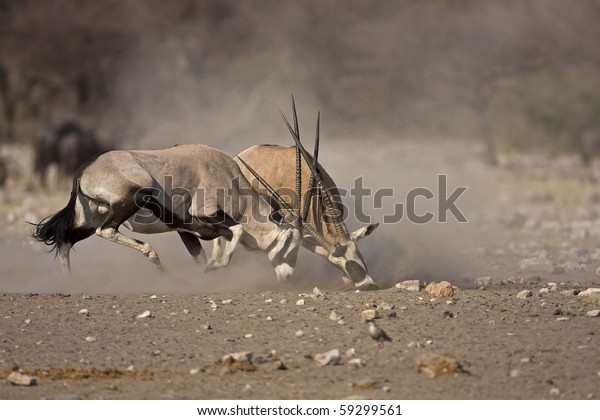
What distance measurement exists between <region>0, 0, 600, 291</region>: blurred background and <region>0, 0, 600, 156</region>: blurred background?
6 cm

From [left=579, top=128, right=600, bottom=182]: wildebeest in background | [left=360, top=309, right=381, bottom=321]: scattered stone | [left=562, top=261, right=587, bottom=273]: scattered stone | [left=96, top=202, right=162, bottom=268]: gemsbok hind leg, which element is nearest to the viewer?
[left=360, top=309, right=381, bottom=321]: scattered stone

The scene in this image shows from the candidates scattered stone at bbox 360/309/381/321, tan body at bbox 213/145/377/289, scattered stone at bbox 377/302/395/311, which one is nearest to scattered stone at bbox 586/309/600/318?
scattered stone at bbox 377/302/395/311

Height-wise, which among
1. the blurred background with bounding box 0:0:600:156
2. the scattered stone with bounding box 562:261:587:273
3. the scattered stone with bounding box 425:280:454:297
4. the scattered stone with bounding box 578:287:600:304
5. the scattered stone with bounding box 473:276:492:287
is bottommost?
the scattered stone with bounding box 578:287:600:304

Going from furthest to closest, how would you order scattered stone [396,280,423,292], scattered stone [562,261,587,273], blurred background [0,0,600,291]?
blurred background [0,0,600,291] < scattered stone [562,261,587,273] < scattered stone [396,280,423,292]

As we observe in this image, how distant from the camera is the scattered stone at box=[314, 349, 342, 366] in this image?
5.88m

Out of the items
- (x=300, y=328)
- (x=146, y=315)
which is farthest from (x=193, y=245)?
(x=300, y=328)

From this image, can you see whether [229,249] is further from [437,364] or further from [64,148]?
[64,148]

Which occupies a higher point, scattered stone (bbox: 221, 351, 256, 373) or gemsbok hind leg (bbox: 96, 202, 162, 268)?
gemsbok hind leg (bbox: 96, 202, 162, 268)

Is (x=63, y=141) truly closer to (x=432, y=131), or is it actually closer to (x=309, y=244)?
(x=432, y=131)

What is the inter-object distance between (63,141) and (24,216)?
743cm

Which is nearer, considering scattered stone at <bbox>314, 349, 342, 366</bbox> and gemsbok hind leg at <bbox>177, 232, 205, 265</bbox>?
scattered stone at <bbox>314, 349, 342, 366</bbox>

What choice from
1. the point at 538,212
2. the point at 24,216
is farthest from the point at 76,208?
the point at 538,212

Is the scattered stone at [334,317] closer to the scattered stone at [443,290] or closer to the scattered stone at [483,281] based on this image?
the scattered stone at [443,290]

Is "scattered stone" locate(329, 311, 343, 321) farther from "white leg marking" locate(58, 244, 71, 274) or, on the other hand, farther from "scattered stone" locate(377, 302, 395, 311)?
"white leg marking" locate(58, 244, 71, 274)
